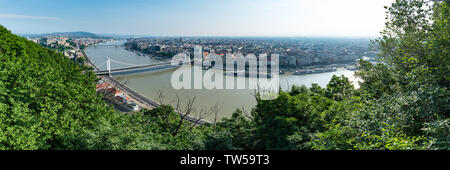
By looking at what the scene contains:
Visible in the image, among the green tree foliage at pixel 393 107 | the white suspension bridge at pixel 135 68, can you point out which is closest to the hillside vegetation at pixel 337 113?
the green tree foliage at pixel 393 107

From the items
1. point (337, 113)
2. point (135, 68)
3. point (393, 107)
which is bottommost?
point (337, 113)

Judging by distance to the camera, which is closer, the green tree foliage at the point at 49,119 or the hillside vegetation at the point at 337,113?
the hillside vegetation at the point at 337,113

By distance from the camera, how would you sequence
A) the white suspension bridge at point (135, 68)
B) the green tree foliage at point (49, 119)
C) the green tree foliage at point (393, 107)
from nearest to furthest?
the green tree foliage at point (393, 107), the green tree foliage at point (49, 119), the white suspension bridge at point (135, 68)

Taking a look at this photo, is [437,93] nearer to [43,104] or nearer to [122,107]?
[43,104]

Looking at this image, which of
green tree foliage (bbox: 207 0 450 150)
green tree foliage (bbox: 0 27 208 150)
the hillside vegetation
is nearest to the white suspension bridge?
the hillside vegetation

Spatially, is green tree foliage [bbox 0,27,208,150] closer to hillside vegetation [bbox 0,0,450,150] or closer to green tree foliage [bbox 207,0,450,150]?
hillside vegetation [bbox 0,0,450,150]

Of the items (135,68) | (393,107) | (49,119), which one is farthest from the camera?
(135,68)

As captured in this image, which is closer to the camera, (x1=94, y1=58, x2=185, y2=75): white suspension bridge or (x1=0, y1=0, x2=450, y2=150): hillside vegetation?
(x1=0, y1=0, x2=450, y2=150): hillside vegetation

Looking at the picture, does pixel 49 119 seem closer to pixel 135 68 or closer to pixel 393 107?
pixel 393 107

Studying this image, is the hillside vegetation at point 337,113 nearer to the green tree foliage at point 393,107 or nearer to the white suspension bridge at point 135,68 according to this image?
the green tree foliage at point 393,107

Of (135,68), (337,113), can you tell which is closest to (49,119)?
(337,113)

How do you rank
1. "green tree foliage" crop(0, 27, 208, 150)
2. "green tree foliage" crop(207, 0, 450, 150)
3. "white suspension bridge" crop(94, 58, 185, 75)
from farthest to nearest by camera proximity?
"white suspension bridge" crop(94, 58, 185, 75) < "green tree foliage" crop(0, 27, 208, 150) < "green tree foliage" crop(207, 0, 450, 150)
